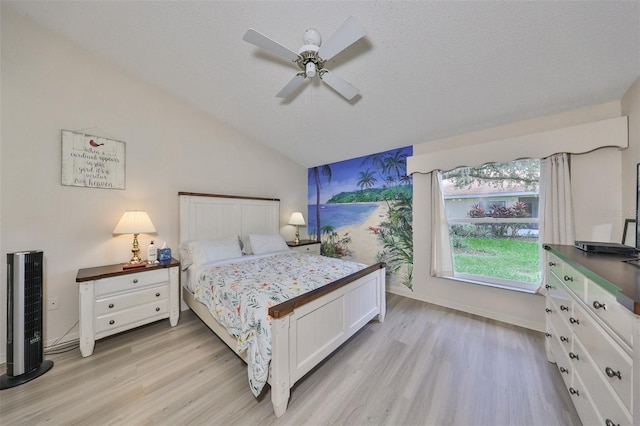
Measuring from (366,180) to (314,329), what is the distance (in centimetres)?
265

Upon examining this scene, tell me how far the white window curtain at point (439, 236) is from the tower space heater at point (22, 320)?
3.95m

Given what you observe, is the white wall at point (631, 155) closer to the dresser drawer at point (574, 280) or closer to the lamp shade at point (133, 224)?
the dresser drawer at point (574, 280)

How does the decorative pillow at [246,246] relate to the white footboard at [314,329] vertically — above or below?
above

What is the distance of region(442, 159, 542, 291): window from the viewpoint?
8.04 feet

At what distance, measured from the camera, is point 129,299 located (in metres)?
2.15

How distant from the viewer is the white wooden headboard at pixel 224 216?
2918 mm

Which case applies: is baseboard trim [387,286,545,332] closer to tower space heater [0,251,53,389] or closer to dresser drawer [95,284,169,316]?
dresser drawer [95,284,169,316]

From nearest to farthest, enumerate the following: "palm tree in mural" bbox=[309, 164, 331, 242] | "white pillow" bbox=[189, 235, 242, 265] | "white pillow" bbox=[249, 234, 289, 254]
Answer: "white pillow" bbox=[189, 235, 242, 265] < "white pillow" bbox=[249, 234, 289, 254] < "palm tree in mural" bbox=[309, 164, 331, 242]

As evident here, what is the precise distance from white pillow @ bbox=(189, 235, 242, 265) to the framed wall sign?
104 centimetres

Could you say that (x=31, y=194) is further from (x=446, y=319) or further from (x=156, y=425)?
(x=446, y=319)

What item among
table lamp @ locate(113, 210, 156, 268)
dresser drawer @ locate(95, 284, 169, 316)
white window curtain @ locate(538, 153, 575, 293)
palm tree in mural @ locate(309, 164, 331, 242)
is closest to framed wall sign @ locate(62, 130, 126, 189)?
table lamp @ locate(113, 210, 156, 268)

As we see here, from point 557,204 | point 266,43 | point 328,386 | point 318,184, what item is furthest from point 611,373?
point 318,184

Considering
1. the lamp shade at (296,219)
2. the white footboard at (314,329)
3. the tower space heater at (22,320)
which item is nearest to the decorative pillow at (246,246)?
the lamp shade at (296,219)

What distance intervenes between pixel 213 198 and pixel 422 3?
301 centimetres
